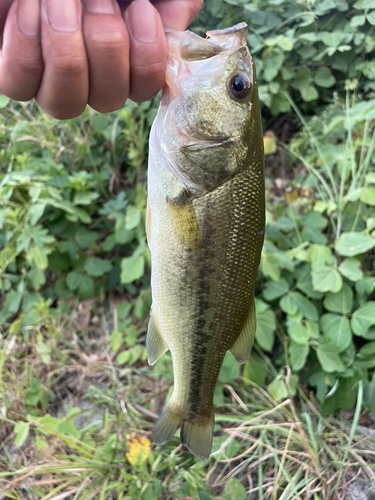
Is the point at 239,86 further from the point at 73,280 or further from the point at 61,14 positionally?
the point at 73,280

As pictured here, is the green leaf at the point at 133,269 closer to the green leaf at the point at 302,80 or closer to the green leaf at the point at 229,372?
the green leaf at the point at 229,372

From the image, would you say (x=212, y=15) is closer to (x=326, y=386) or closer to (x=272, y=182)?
(x=272, y=182)

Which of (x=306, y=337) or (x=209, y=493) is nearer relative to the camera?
(x=209, y=493)

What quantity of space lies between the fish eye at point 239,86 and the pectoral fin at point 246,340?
61 cm

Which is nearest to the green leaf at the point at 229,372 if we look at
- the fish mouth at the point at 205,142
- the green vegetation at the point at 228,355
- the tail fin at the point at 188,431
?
the green vegetation at the point at 228,355

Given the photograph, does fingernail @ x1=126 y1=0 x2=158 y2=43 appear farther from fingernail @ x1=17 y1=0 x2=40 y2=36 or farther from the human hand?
fingernail @ x1=17 y1=0 x2=40 y2=36

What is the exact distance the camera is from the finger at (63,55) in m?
0.55

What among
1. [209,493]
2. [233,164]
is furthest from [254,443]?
[233,164]

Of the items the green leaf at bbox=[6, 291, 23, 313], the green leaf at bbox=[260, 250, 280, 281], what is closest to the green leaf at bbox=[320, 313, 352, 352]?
the green leaf at bbox=[260, 250, 280, 281]

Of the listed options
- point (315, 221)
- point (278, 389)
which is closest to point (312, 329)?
point (278, 389)

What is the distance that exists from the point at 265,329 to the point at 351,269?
1.68 feet

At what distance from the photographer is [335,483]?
4.82 feet

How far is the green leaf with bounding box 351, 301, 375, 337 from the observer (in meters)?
1.50

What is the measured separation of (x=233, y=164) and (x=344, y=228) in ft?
4.01
